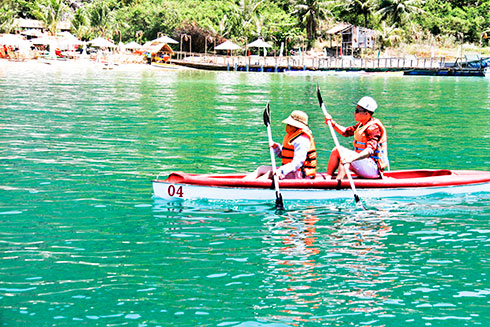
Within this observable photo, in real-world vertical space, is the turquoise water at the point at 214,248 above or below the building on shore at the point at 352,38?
below

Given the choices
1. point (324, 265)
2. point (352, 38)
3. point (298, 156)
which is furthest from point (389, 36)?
point (324, 265)

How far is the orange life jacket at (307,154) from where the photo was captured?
11.3 metres

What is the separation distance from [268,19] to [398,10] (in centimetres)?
1728

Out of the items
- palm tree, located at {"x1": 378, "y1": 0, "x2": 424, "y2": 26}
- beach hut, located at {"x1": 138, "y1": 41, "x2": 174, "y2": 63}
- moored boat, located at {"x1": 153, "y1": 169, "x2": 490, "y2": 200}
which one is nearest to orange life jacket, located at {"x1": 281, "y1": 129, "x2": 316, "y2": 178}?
moored boat, located at {"x1": 153, "y1": 169, "x2": 490, "y2": 200}

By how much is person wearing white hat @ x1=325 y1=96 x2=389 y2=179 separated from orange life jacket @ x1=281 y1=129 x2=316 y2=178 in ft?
1.81

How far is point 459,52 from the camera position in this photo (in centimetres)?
8206

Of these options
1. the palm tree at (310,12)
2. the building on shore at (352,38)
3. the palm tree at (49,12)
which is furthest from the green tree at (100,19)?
the building on shore at (352,38)

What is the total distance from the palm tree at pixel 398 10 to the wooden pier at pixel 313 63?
8008 millimetres

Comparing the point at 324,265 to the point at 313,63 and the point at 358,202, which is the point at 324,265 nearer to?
the point at 358,202

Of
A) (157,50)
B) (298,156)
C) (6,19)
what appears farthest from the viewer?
(6,19)

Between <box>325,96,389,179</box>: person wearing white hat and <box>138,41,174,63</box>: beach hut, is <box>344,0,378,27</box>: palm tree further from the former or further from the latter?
<box>325,96,389,179</box>: person wearing white hat

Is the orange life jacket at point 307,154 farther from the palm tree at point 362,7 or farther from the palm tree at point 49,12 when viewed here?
the palm tree at point 49,12

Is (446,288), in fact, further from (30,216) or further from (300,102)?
(300,102)

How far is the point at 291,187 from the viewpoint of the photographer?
455 inches
